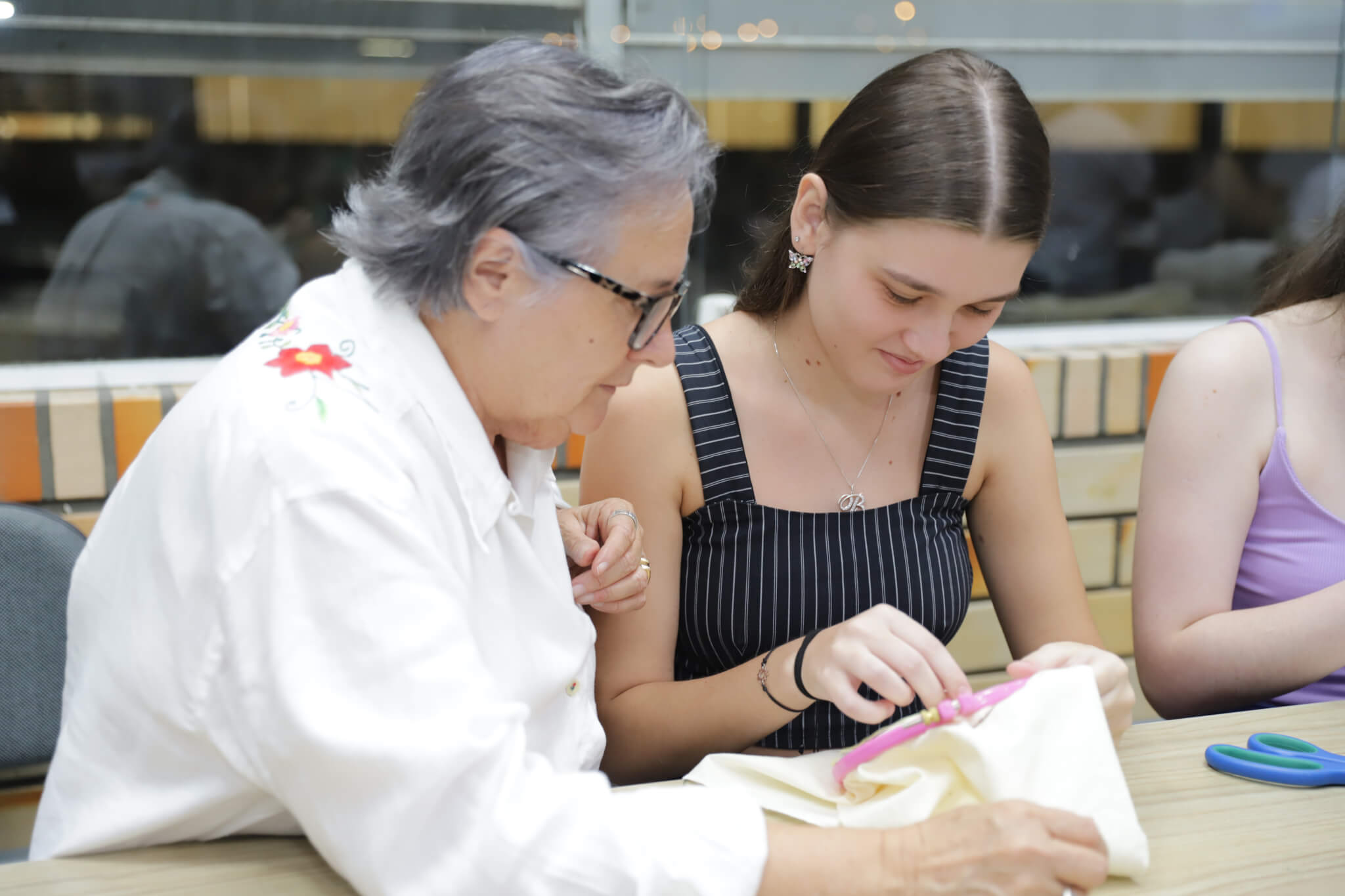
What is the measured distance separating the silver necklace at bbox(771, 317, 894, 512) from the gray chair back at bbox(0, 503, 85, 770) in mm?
868

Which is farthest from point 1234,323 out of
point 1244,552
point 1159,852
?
point 1159,852

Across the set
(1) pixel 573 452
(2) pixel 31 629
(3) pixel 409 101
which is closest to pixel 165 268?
(3) pixel 409 101

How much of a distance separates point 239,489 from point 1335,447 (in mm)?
1317

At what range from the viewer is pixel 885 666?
1002mm

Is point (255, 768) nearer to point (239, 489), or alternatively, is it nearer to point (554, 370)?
point (239, 489)

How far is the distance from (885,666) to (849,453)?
0.48 m

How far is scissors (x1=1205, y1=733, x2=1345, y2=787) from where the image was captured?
3.31 ft

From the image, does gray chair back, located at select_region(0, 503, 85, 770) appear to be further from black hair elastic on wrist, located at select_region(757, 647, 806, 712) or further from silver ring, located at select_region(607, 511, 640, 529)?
black hair elastic on wrist, located at select_region(757, 647, 806, 712)

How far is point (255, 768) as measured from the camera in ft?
2.63

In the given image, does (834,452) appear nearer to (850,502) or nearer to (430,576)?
(850,502)

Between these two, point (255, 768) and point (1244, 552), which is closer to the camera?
point (255, 768)

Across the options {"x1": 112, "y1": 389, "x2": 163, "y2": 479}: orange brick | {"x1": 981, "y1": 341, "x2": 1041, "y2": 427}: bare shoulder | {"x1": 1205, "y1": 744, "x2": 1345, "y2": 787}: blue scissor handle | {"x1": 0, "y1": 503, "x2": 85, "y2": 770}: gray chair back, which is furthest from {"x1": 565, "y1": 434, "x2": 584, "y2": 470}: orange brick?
{"x1": 1205, "y1": 744, "x2": 1345, "y2": 787}: blue scissor handle

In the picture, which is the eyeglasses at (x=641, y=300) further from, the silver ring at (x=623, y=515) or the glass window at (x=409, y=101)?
the glass window at (x=409, y=101)

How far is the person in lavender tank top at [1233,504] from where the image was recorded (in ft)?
4.54
